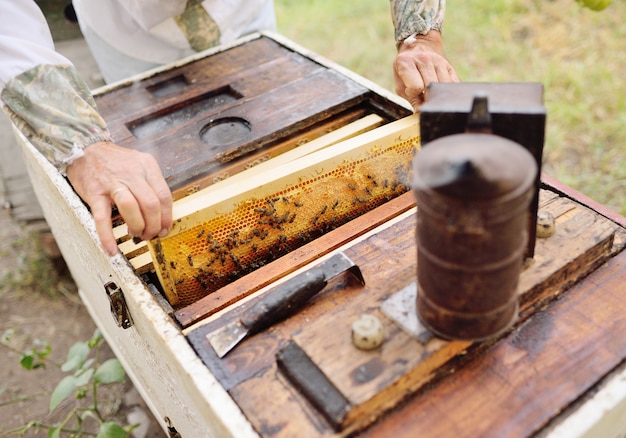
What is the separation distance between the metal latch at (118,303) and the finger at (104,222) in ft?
0.64

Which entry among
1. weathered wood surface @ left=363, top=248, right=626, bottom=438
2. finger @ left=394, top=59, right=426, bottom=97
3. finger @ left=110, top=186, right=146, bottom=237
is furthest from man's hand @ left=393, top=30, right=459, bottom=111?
finger @ left=110, top=186, right=146, bottom=237

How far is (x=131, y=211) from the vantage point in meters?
1.73

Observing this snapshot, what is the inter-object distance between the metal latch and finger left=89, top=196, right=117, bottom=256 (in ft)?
0.64

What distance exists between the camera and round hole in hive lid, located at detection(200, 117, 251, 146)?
2395 millimetres

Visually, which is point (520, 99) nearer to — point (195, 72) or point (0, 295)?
point (195, 72)

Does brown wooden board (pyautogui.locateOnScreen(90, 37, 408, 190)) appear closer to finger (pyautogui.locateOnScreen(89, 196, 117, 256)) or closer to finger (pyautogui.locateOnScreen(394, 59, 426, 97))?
finger (pyautogui.locateOnScreen(394, 59, 426, 97))

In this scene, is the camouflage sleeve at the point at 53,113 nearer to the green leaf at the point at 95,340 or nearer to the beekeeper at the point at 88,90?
the beekeeper at the point at 88,90

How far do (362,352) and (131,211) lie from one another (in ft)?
2.67

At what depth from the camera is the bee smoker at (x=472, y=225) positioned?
45.8 inches

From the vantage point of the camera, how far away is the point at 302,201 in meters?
2.04

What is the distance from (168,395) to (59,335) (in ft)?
6.76

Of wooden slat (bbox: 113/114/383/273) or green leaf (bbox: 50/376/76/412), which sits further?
green leaf (bbox: 50/376/76/412)

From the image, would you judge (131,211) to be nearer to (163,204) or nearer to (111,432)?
(163,204)

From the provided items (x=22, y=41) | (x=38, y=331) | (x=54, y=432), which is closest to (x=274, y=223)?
(x=22, y=41)
